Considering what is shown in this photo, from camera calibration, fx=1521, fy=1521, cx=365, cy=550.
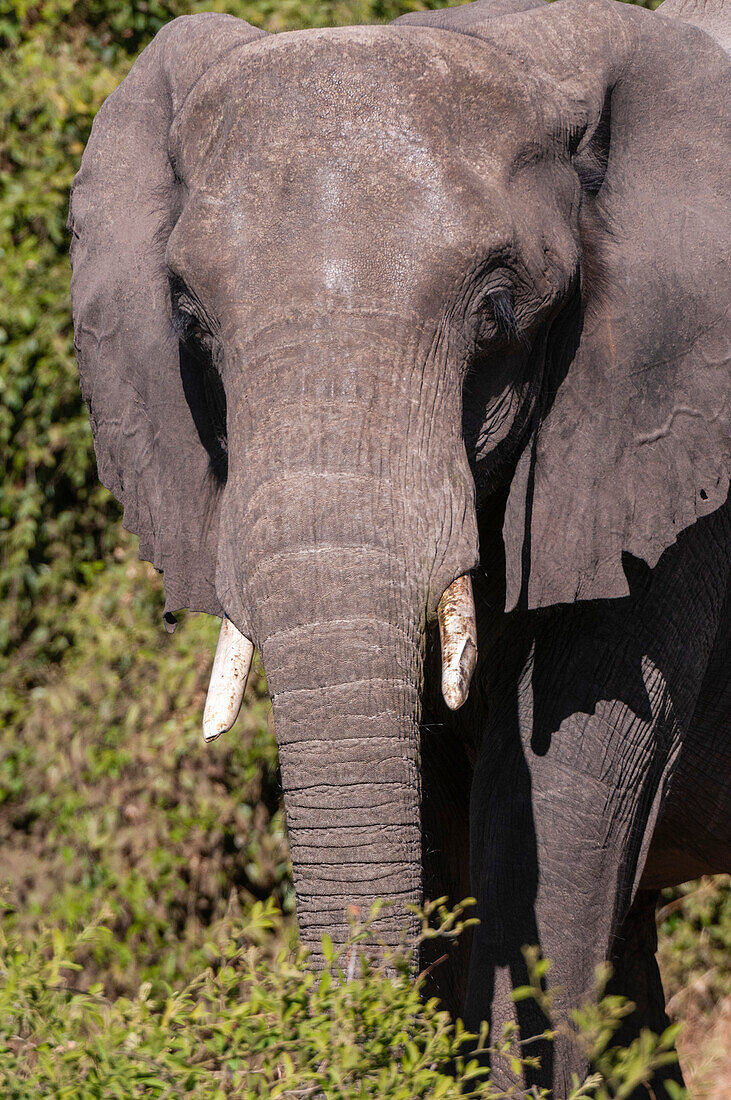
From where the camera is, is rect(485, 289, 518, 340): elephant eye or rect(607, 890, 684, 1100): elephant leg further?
rect(607, 890, 684, 1100): elephant leg

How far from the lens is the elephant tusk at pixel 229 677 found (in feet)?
7.13

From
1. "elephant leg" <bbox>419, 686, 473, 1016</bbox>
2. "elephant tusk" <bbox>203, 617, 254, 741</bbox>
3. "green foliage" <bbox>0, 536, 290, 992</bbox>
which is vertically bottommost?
"green foliage" <bbox>0, 536, 290, 992</bbox>

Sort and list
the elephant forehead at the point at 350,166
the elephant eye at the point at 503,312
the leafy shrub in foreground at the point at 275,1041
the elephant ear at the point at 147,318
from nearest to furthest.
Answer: the leafy shrub in foreground at the point at 275,1041 → the elephant forehead at the point at 350,166 → the elephant eye at the point at 503,312 → the elephant ear at the point at 147,318

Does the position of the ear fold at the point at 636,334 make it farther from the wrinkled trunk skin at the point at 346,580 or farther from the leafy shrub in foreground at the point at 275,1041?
the leafy shrub in foreground at the point at 275,1041

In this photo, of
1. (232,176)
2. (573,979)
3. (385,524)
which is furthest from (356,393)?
(573,979)

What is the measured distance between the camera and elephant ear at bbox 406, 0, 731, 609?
7.57ft

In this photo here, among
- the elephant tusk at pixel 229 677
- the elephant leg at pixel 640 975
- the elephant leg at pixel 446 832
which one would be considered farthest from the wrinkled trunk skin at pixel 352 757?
the elephant leg at pixel 640 975

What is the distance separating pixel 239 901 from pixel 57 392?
6.59 ft

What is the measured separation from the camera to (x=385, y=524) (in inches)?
75.8

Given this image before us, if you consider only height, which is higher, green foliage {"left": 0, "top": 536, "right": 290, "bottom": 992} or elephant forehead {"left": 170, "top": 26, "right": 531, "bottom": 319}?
elephant forehead {"left": 170, "top": 26, "right": 531, "bottom": 319}

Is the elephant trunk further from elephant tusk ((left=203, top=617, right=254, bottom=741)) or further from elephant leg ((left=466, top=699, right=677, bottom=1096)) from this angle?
elephant leg ((left=466, top=699, right=677, bottom=1096))

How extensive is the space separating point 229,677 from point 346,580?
1.28ft

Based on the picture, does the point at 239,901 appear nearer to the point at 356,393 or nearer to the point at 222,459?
the point at 222,459

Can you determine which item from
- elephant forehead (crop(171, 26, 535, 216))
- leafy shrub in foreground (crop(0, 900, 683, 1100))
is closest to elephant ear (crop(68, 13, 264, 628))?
elephant forehead (crop(171, 26, 535, 216))
